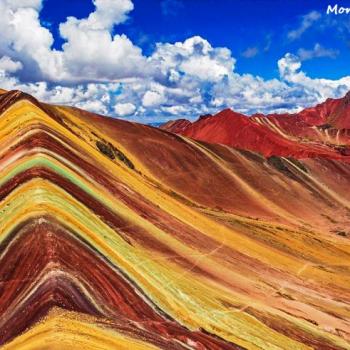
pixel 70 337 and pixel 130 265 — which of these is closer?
pixel 70 337

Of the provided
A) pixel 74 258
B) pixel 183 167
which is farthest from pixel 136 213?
pixel 183 167

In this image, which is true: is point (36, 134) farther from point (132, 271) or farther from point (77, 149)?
point (132, 271)

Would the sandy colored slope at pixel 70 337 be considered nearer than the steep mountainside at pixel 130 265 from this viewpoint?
Yes

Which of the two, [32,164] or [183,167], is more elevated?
[183,167]

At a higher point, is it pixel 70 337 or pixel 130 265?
pixel 130 265

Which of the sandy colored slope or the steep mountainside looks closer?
the sandy colored slope

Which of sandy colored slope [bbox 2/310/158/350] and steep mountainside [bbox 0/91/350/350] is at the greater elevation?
steep mountainside [bbox 0/91/350/350]

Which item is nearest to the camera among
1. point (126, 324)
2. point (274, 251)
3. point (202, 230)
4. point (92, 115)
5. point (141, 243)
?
point (126, 324)

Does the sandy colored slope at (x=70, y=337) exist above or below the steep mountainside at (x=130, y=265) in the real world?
below
